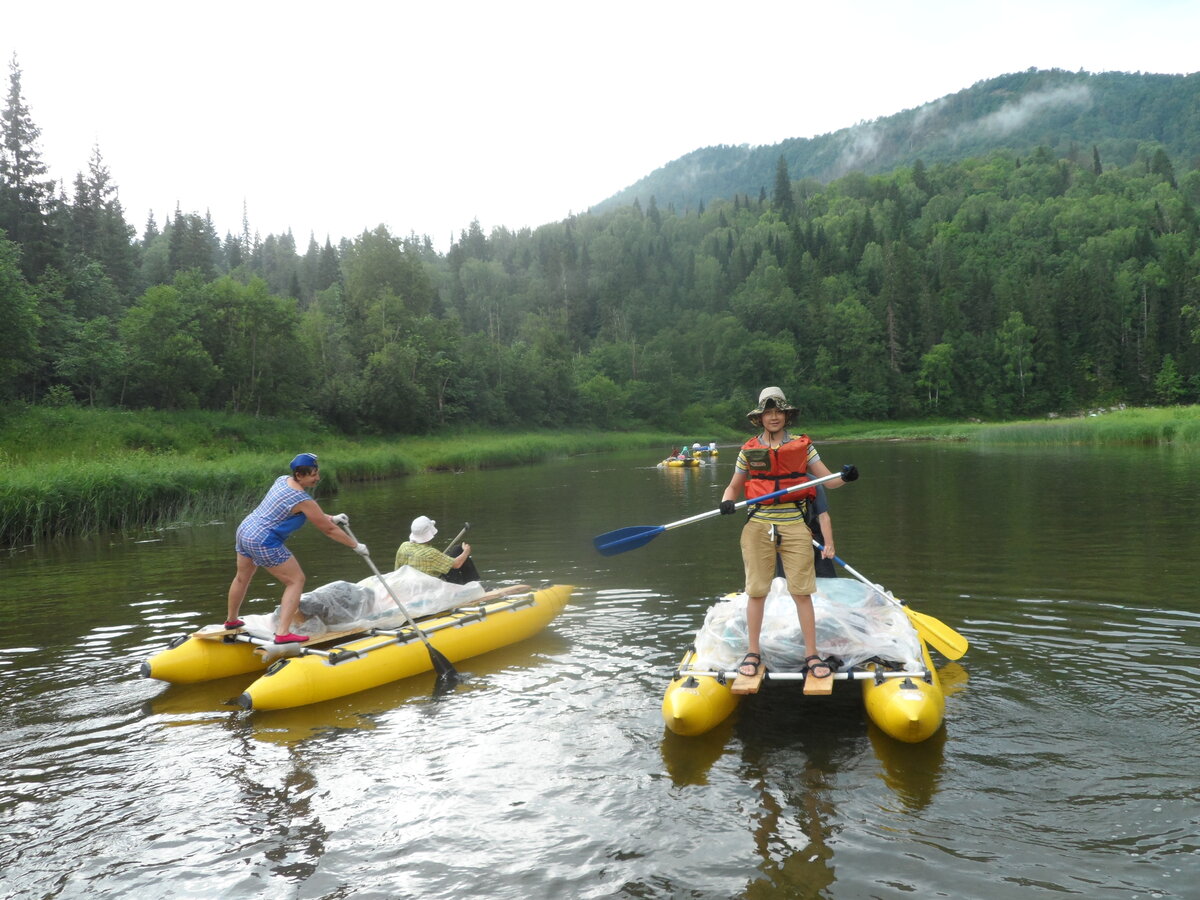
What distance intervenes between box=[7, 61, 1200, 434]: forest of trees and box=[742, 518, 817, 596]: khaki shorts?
3335cm

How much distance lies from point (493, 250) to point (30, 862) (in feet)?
471

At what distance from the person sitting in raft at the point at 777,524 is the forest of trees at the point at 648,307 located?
3318cm

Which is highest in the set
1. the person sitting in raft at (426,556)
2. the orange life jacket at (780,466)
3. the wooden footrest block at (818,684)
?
the orange life jacket at (780,466)

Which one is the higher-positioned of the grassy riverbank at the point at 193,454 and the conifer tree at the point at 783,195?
the conifer tree at the point at 783,195

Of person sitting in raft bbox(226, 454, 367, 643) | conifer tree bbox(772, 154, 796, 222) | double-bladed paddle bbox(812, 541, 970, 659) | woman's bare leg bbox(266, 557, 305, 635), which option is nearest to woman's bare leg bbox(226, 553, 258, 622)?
person sitting in raft bbox(226, 454, 367, 643)

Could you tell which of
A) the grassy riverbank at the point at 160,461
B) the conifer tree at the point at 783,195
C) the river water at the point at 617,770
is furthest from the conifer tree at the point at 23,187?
the conifer tree at the point at 783,195

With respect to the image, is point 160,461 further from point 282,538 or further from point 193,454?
point 282,538

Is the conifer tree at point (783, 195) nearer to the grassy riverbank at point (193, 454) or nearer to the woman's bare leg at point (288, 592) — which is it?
the grassy riverbank at point (193, 454)

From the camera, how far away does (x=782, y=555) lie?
688 cm

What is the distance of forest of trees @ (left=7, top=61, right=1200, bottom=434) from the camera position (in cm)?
4719

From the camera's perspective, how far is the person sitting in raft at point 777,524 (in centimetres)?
671

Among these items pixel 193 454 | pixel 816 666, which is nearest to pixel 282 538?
pixel 816 666

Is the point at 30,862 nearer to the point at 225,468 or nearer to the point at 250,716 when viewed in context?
the point at 250,716

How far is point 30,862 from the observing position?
15.7 ft
